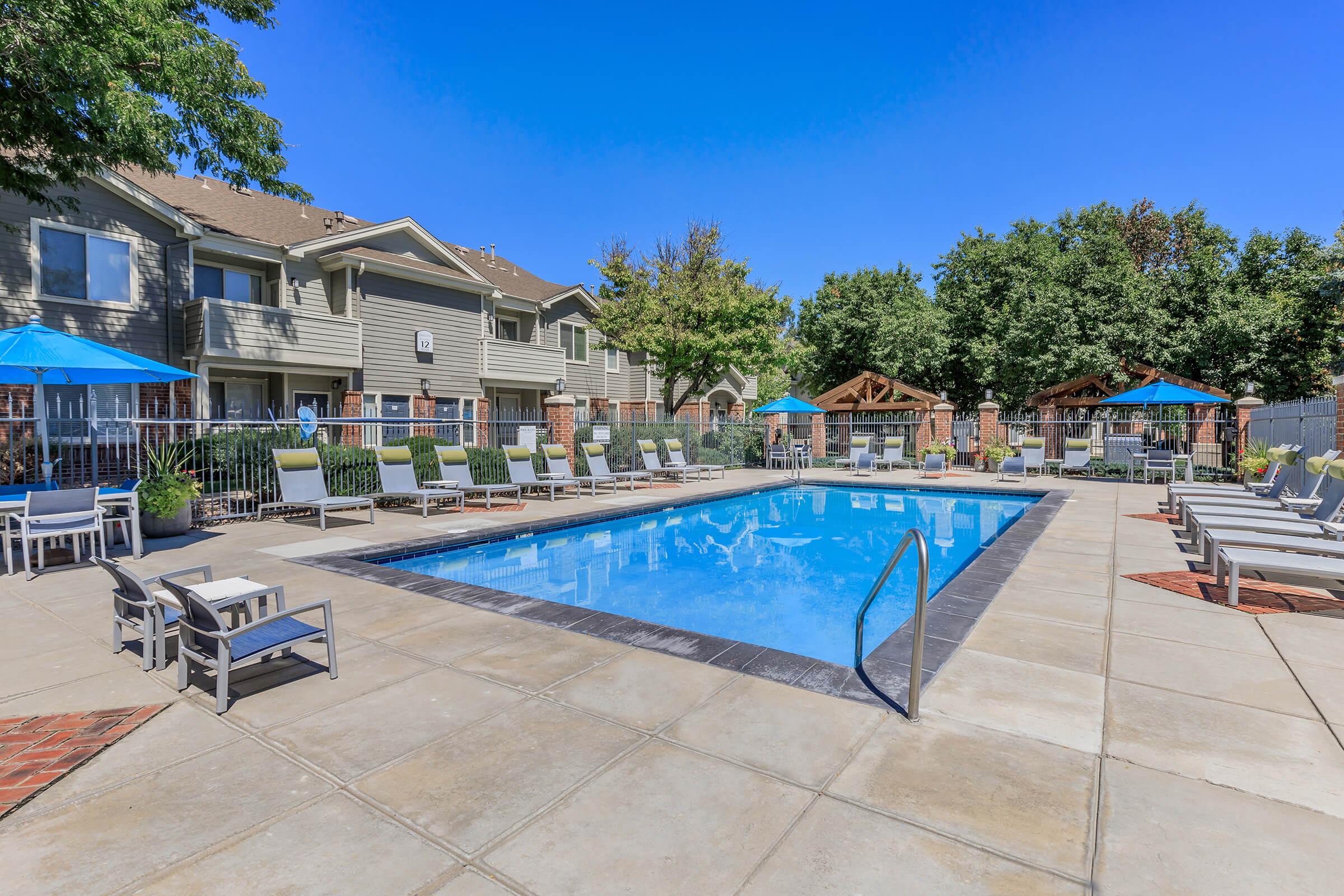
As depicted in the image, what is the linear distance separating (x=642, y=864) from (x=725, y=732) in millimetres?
1013

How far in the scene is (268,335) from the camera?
1473 cm

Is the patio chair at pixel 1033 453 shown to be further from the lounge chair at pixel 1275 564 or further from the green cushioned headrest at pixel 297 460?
the green cushioned headrest at pixel 297 460

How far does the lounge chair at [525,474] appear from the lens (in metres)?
12.6

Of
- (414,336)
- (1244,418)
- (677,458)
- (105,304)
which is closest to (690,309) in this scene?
(677,458)

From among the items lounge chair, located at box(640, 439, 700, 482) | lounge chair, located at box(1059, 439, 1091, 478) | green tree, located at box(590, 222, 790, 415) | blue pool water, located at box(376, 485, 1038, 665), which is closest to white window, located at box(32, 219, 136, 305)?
blue pool water, located at box(376, 485, 1038, 665)

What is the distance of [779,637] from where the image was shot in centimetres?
574

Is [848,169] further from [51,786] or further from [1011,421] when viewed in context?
[51,786]

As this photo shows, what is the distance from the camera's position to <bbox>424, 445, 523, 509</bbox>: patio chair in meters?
11.4

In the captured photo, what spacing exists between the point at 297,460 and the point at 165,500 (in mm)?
1806

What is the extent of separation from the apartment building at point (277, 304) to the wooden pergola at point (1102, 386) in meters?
12.2

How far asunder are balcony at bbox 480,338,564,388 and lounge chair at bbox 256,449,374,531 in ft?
33.3

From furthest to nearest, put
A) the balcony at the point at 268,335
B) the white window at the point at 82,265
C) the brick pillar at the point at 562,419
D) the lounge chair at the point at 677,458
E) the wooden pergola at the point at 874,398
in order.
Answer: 1. the wooden pergola at the point at 874,398
2. the lounge chair at the point at 677,458
3. the brick pillar at the point at 562,419
4. the balcony at the point at 268,335
5. the white window at the point at 82,265

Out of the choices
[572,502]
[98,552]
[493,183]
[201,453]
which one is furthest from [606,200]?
[98,552]

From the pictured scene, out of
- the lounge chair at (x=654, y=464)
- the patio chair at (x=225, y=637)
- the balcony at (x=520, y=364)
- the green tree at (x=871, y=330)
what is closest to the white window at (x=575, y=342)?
the balcony at (x=520, y=364)
